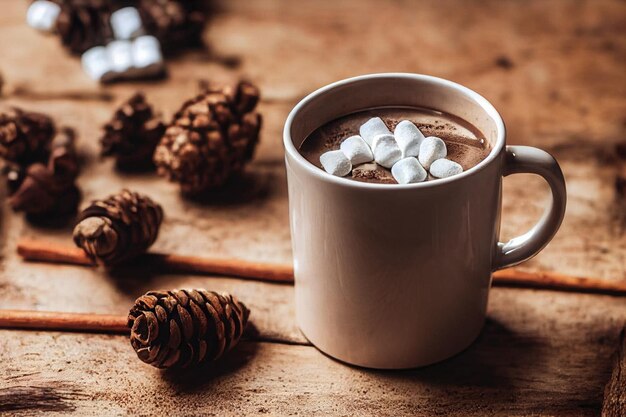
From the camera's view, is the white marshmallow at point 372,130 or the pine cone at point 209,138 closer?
the white marshmallow at point 372,130

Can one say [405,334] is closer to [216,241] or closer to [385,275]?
[385,275]

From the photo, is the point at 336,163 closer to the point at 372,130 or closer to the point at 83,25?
the point at 372,130

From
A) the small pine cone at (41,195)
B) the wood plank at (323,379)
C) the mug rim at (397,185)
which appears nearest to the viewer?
the mug rim at (397,185)

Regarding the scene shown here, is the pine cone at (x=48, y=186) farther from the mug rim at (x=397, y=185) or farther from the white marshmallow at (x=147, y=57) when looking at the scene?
the mug rim at (x=397, y=185)

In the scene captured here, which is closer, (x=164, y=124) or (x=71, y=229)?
(x=71, y=229)

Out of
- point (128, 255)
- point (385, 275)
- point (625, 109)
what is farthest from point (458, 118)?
point (625, 109)

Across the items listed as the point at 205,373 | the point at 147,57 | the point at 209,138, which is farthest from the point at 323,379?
the point at 147,57

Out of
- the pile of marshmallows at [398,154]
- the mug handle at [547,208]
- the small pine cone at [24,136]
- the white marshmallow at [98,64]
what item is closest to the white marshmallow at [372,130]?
the pile of marshmallows at [398,154]
